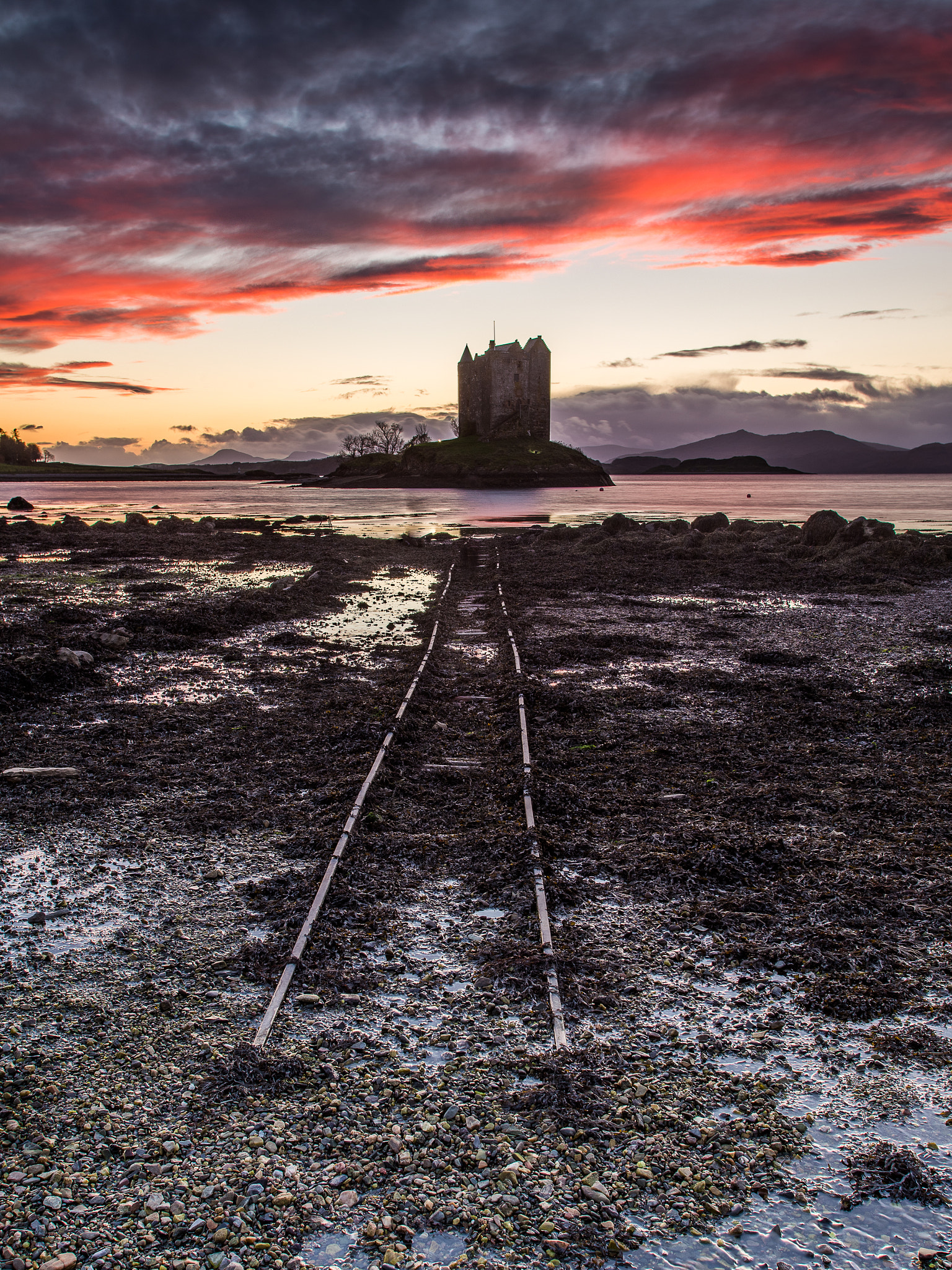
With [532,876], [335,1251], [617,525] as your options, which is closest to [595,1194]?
[335,1251]

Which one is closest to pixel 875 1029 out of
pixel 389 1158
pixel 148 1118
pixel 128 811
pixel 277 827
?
pixel 389 1158

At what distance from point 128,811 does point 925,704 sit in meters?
10.1

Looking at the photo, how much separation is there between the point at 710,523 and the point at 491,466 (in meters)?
109

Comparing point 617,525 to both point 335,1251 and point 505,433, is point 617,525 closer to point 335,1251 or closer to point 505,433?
point 335,1251

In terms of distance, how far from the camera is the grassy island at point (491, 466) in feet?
486

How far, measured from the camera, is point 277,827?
7219 mm

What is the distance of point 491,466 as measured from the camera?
148 m

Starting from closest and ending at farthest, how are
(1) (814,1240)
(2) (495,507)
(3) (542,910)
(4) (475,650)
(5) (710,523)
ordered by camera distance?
(1) (814,1240) < (3) (542,910) < (4) (475,650) < (5) (710,523) < (2) (495,507)

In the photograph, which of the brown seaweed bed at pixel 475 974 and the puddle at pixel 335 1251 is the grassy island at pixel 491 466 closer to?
the brown seaweed bed at pixel 475 974

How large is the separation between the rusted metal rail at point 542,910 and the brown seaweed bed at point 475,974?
99 mm

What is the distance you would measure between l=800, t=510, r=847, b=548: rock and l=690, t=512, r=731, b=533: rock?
677 cm

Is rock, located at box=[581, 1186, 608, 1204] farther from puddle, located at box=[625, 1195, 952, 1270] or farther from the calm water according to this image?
the calm water

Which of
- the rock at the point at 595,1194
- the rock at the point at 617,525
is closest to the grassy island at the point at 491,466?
the rock at the point at 617,525

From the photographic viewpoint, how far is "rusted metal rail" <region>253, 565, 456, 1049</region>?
4441mm
